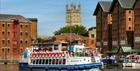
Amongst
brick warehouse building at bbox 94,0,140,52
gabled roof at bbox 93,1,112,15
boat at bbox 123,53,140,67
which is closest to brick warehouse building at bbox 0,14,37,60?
gabled roof at bbox 93,1,112,15

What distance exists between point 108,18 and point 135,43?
24177 millimetres

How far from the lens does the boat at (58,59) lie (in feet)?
274

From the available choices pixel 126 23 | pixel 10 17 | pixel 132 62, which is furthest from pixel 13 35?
pixel 132 62

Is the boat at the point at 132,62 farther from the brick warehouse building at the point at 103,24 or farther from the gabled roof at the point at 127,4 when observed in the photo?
the brick warehouse building at the point at 103,24

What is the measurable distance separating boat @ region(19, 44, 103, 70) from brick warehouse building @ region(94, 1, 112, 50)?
78.1 m

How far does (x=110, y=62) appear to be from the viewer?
120m

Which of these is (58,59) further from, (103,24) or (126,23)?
(103,24)

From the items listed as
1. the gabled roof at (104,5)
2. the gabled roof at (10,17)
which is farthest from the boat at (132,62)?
the gabled roof at (10,17)

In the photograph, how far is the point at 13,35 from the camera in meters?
176

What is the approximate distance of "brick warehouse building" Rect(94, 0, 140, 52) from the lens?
14988cm

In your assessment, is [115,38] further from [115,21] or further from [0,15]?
[0,15]

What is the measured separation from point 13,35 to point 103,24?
1139 inches

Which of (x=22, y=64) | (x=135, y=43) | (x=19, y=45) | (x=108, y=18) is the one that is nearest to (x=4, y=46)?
(x=19, y=45)

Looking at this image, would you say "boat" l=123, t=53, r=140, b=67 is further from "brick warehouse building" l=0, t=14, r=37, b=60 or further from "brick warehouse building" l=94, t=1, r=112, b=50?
"brick warehouse building" l=0, t=14, r=37, b=60
